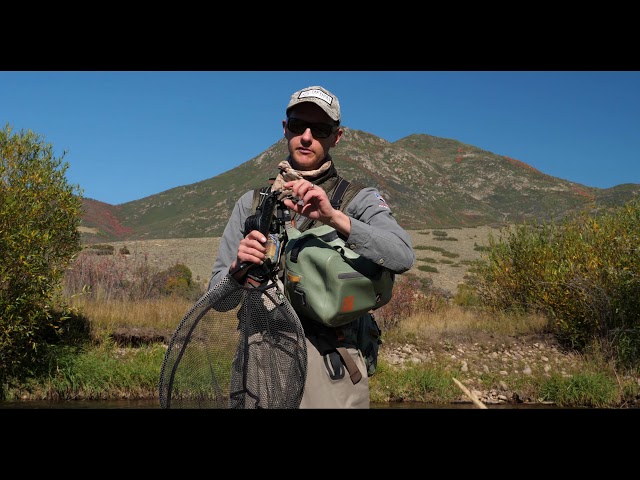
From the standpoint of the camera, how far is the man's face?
341cm

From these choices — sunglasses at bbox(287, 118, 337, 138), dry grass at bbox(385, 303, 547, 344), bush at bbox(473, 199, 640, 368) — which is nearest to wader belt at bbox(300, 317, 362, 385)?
sunglasses at bbox(287, 118, 337, 138)

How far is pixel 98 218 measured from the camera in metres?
145

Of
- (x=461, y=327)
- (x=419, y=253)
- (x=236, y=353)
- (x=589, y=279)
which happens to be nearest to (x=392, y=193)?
(x=419, y=253)

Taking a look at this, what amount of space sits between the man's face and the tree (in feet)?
34.3

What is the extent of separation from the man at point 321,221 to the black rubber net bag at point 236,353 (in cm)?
Answer: 11

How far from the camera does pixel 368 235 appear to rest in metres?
3.07

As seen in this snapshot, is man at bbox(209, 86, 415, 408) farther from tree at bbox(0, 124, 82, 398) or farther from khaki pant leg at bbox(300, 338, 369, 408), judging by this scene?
tree at bbox(0, 124, 82, 398)

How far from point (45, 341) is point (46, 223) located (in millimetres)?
2565

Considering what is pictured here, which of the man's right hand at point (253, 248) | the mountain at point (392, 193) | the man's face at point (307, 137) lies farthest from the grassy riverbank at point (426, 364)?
the mountain at point (392, 193)

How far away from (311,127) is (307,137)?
0.08 meters

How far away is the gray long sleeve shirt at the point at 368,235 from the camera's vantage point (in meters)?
3.07

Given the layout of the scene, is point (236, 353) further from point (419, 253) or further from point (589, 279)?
point (419, 253)

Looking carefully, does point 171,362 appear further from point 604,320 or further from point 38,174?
point 604,320
